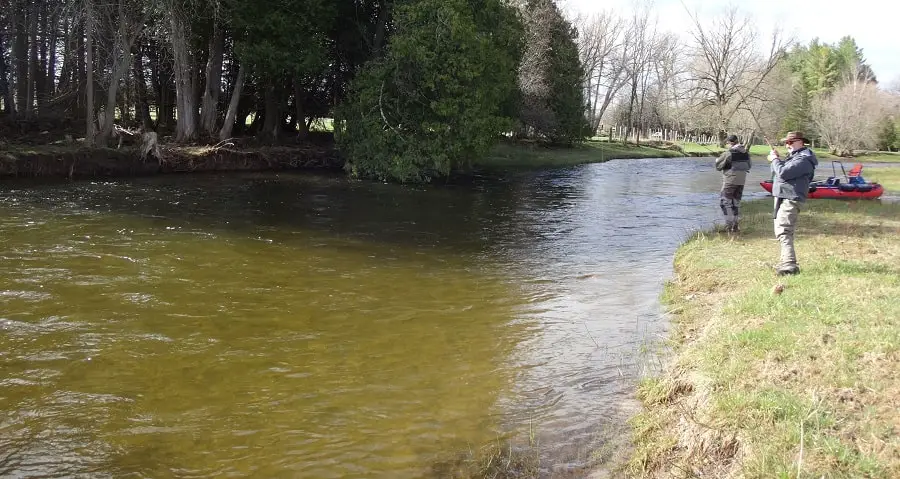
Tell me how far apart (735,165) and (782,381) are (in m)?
9.24

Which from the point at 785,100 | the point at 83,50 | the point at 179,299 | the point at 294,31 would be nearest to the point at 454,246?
the point at 179,299

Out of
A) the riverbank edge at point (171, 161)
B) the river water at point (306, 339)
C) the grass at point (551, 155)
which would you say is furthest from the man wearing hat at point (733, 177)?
the grass at point (551, 155)

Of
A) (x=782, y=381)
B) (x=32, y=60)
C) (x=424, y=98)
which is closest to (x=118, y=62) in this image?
(x=32, y=60)

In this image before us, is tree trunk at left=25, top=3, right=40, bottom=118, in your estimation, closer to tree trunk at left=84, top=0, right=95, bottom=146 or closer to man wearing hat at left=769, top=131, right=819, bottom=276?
tree trunk at left=84, top=0, right=95, bottom=146

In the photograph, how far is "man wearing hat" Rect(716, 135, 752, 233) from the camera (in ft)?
43.9

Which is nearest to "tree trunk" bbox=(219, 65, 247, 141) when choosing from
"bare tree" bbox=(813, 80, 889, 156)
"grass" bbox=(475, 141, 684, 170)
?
"grass" bbox=(475, 141, 684, 170)

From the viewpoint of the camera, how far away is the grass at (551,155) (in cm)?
4103

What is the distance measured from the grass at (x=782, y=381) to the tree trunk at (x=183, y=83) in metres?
23.4

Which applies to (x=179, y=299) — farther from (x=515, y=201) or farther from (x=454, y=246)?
(x=515, y=201)

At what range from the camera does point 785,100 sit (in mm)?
70062

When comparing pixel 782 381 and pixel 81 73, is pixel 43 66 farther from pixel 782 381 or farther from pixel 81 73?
pixel 782 381

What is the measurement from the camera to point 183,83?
2844cm

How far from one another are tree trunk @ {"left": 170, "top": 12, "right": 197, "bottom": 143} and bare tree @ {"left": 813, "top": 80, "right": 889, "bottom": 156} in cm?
5930

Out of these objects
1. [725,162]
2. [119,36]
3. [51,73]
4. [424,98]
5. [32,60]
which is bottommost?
[725,162]
